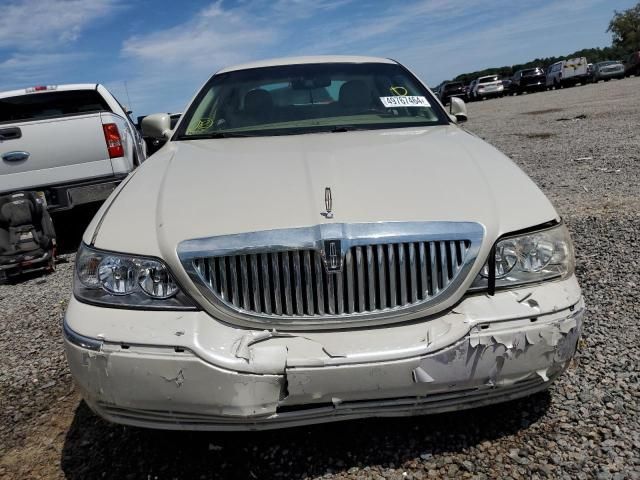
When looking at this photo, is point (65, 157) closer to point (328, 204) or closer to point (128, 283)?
point (128, 283)

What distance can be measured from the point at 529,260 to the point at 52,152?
4.94 metres

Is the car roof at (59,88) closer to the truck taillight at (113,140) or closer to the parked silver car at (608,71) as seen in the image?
the truck taillight at (113,140)

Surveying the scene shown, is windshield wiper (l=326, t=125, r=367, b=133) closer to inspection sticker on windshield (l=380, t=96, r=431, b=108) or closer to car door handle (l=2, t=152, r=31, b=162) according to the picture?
inspection sticker on windshield (l=380, t=96, r=431, b=108)

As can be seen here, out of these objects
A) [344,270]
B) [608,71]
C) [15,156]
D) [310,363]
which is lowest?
[310,363]

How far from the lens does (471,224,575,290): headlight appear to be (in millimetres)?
1998

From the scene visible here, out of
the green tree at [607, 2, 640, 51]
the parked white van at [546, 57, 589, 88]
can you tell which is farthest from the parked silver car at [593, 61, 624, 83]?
the green tree at [607, 2, 640, 51]

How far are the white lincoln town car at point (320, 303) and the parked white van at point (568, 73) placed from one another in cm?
4063

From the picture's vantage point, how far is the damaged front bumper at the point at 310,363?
179cm

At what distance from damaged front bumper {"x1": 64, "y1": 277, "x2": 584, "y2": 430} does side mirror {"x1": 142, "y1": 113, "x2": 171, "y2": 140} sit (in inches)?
79.6

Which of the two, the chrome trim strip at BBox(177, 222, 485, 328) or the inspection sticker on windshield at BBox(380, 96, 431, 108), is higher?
the inspection sticker on windshield at BBox(380, 96, 431, 108)

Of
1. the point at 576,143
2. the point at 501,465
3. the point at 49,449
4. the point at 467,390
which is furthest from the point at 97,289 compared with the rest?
the point at 576,143

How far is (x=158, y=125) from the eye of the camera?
12.2 ft

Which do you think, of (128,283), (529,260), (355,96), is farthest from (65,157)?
(529,260)

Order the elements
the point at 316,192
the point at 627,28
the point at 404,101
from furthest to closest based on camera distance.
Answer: the point at 627,28 → the point at 404,101 → the point at 316,192
